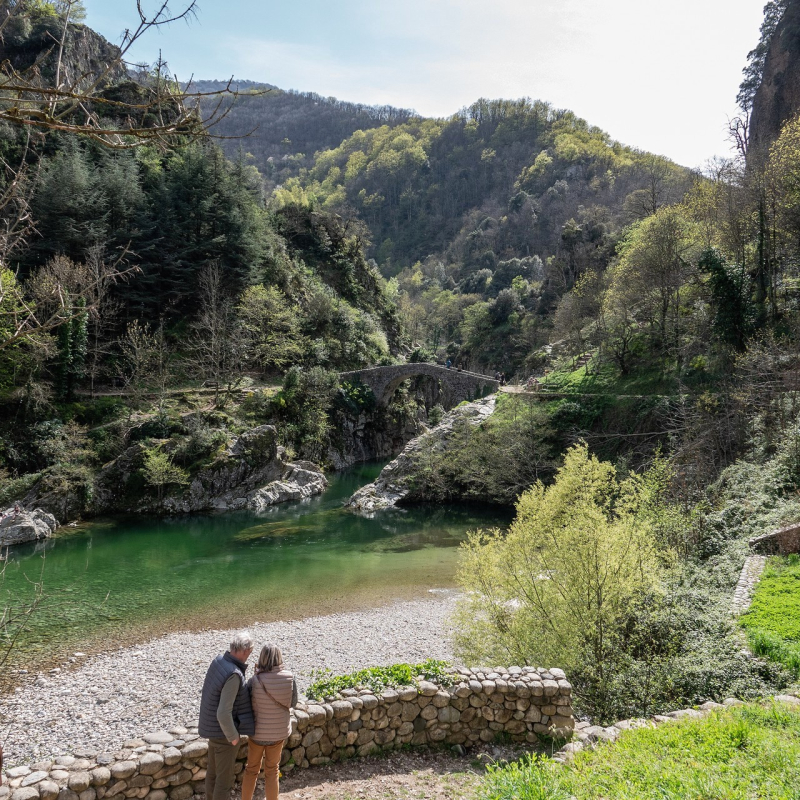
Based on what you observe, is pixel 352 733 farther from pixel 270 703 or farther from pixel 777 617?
pixel 777 617

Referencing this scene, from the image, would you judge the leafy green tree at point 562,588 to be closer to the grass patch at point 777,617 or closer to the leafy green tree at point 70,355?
the grass patch at point 777,617

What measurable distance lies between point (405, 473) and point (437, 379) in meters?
14.5

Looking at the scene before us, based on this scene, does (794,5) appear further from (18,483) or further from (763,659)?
(18,483)

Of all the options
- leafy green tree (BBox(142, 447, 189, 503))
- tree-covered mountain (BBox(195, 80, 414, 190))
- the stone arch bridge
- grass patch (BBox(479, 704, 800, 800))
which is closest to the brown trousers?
grass patch (BBox(479, 704, 800, 800))

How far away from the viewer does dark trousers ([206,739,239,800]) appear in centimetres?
554

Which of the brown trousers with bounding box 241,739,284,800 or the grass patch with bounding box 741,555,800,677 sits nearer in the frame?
the brown trousers with bounding box 241,739,284,800

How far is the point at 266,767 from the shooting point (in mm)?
5707

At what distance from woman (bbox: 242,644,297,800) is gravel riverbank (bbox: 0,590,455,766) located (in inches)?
145

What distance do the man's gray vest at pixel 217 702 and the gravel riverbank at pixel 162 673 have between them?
155 inches

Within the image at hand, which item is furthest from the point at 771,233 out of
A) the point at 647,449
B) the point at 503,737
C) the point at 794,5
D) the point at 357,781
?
the point at 794,5

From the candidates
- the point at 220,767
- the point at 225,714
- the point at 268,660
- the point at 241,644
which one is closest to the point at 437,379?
the point at 268,660

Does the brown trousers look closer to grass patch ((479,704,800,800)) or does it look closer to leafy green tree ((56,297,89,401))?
grass patch ((479,704,800,800))

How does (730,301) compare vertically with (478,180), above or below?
below

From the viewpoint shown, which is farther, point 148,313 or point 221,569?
point 148,313
